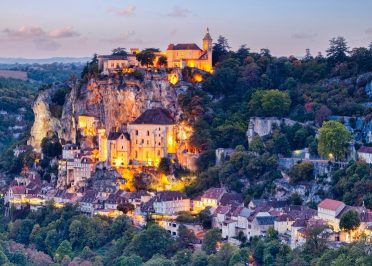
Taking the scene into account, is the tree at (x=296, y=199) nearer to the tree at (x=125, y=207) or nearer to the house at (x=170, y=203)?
the house at (x=170, y=203)

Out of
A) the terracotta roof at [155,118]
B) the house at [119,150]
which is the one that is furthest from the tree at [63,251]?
the terracotta roof at [155,118]

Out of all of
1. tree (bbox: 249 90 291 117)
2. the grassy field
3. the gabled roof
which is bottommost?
the gabled roof

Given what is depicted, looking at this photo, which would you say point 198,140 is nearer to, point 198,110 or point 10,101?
point 198,110

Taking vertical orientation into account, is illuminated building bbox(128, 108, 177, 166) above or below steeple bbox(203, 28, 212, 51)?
below

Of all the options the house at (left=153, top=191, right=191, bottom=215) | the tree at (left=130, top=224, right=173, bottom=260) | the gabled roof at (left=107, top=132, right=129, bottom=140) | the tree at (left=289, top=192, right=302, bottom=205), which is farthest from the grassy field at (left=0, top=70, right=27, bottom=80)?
the tree at (left=289, top=192, right=302, bottom=205)

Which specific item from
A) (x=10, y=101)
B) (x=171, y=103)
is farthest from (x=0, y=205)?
(x=10, y=101)

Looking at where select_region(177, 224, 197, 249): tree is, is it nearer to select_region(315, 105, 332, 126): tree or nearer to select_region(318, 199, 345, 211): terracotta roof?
select_region(318, 199, 345, 211): terracotta roof
